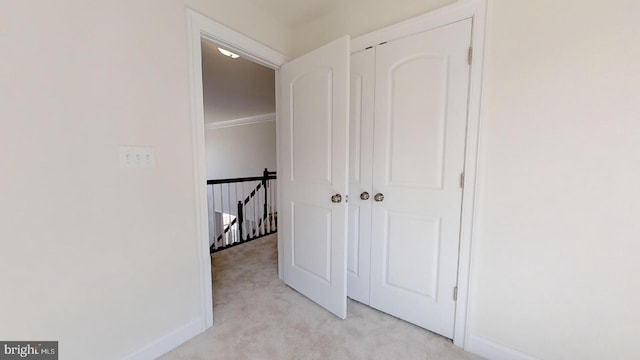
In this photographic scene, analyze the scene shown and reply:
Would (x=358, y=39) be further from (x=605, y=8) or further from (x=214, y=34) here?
(x=605, y=8)

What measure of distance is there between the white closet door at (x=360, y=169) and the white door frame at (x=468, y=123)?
37 centimetres

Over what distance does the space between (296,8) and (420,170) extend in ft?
5.02

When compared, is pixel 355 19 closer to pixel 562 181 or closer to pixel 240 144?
pixel 562 181

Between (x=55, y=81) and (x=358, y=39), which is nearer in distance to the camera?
(x=55, y=81)

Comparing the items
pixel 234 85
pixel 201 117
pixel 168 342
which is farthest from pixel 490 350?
pixel 234 85

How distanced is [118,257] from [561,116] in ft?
7.64

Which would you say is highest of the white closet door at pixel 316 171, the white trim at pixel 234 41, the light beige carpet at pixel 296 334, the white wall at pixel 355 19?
the white wall at pixel 355 19

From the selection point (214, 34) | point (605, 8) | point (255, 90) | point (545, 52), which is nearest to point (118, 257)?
point (214, 34)

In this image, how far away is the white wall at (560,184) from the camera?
109cm

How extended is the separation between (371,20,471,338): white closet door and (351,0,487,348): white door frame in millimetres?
34

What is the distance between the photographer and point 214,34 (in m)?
1.62

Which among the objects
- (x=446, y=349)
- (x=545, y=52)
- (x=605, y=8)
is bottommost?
(x=446, y=349)

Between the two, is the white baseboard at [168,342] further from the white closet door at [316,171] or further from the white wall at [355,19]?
the white wall at [355,19]

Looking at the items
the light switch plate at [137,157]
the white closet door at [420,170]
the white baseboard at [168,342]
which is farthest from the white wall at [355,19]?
the white baseboard at [168,342]
